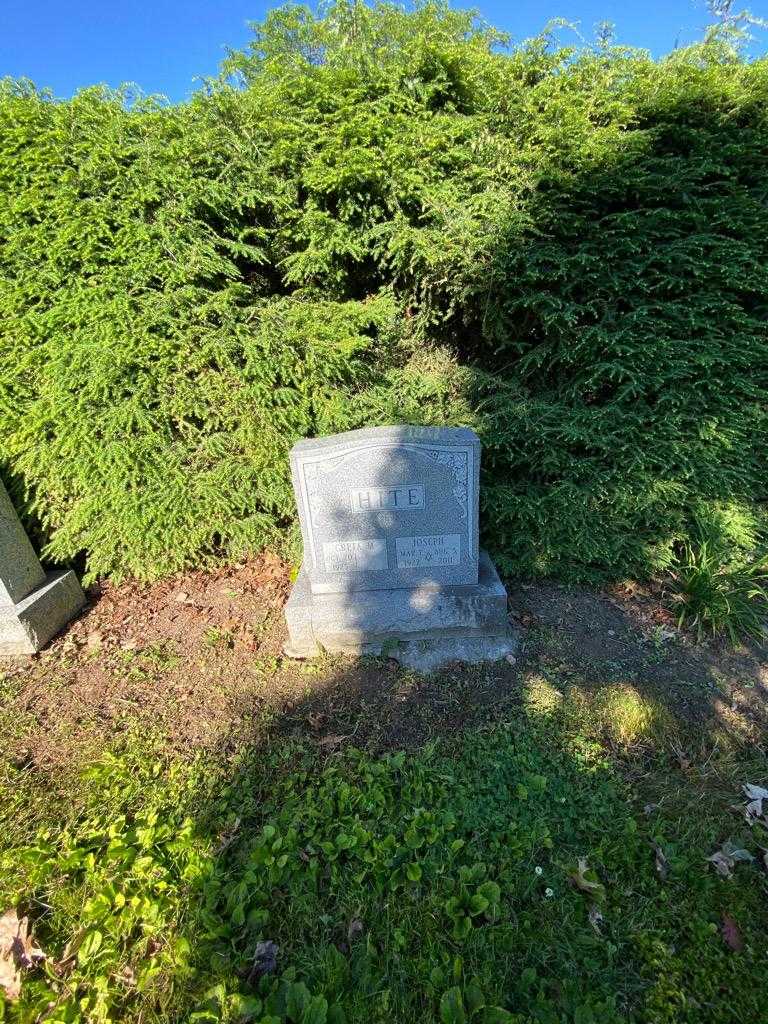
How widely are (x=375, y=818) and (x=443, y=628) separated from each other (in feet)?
3.80

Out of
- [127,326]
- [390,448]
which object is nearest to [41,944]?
[390,448]

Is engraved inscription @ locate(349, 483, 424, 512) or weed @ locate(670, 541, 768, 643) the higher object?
engraved inscription @ locate(349, 483, 424, 512)

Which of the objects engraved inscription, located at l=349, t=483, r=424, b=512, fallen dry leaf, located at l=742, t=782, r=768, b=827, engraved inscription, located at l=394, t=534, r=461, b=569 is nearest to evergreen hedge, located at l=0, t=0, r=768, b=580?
engraved inscription, located at l=394, t=534, r=461, b=569

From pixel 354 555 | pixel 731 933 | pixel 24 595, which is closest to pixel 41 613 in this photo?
pixel 24 595

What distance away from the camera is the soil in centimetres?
229

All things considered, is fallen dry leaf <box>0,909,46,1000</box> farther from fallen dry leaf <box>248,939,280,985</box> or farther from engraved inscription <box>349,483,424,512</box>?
engraved inscription <box>349,483,424,512</box>

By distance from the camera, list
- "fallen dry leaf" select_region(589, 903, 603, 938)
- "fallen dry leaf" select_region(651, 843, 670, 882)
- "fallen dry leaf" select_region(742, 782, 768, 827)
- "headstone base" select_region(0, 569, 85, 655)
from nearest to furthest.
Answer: "fallen dry leaf" select_region(589, 903, 603, 938) → "fallen dry leaf" select_region(651, 843, 670, 882) → "fallen dry leaf" select_region(742, 782, 768, 827) → "headstone base" select_region(0, 569, 85, 655)

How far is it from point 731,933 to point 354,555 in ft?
7.13

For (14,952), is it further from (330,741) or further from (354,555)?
(354,555)

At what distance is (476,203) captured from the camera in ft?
9.03

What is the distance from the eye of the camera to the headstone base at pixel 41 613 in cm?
282

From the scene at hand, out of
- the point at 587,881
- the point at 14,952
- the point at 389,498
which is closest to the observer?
the point at 14,952

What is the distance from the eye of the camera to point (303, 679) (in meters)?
2.60

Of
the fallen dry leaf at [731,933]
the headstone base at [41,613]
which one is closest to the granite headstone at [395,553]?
the fallen dry leaf at [731,933]
